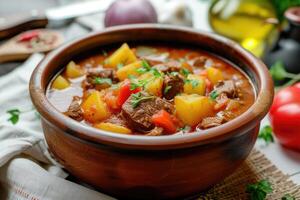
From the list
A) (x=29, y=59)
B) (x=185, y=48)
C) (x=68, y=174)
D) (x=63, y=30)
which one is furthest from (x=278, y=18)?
(x=68, y=174)

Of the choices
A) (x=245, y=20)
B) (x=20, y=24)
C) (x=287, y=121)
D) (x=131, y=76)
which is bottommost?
(x=245, y=20)

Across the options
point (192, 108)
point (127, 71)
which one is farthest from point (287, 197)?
point (127, 71)

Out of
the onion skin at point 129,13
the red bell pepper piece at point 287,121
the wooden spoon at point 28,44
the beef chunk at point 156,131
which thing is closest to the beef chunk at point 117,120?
the beef chunk at point 156,131

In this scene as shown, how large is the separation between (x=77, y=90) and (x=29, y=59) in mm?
713

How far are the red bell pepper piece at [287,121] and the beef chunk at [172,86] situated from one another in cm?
56

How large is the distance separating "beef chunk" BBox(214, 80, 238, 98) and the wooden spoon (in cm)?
117

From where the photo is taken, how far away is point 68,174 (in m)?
1.91

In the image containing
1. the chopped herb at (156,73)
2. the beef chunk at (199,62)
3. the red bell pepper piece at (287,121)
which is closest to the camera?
the chopped herb at (156,73)

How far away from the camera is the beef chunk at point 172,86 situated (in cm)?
187

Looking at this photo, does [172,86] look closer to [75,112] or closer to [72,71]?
[75,112]

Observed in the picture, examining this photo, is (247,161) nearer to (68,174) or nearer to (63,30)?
(68,174)

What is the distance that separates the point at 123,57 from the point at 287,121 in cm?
83

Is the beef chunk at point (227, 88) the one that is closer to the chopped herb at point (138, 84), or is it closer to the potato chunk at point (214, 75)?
the potato chunk at point (214, 75)

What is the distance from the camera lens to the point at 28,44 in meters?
2.78
